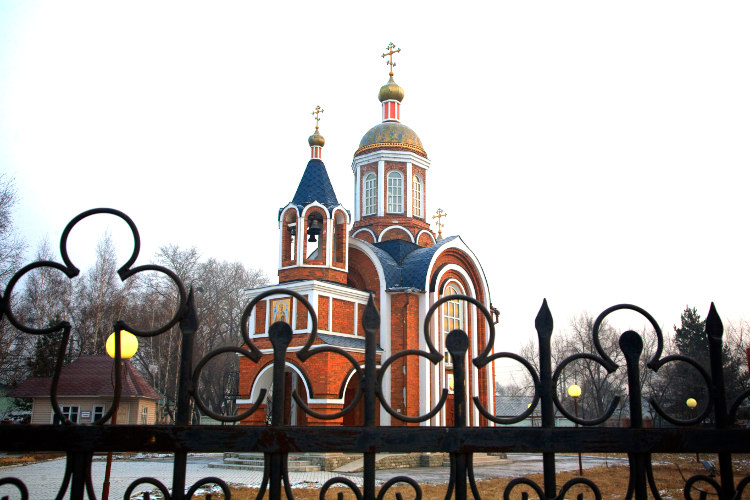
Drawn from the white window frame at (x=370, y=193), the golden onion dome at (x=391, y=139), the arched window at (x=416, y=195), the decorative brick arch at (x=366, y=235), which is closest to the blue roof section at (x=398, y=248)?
the decorative brick arch at (x=366, y=235)

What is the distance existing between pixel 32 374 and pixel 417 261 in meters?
21.2

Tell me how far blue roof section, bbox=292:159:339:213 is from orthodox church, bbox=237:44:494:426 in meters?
0.04

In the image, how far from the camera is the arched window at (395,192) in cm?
2577

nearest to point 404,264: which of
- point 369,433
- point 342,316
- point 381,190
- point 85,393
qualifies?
point 342,316

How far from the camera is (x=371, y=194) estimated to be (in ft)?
86.0

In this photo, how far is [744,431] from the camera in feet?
8.38

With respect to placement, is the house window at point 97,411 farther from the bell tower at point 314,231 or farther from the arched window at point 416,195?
the arched window at point 416,195

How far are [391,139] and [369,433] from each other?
79.4 ft

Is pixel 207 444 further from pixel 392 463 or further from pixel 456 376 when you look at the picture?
pixel 392 463

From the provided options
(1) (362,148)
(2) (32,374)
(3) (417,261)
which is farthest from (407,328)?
(2) (32,374)

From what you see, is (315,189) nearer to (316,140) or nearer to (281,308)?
(316,140)

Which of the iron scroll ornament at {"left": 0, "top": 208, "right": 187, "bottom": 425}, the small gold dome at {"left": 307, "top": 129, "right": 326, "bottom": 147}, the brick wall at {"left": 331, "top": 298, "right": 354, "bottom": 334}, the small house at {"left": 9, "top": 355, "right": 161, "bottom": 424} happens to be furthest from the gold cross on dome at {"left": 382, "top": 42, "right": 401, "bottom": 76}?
the iron scroll ornament at {"left": 0, "top": 208, "right": 187, "bottom": 425}

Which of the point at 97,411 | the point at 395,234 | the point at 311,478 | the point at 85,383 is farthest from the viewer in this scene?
the point at 97,411

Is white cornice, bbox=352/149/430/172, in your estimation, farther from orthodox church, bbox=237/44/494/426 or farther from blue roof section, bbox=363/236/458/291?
blue roof section, bbox=363/236/458/291
